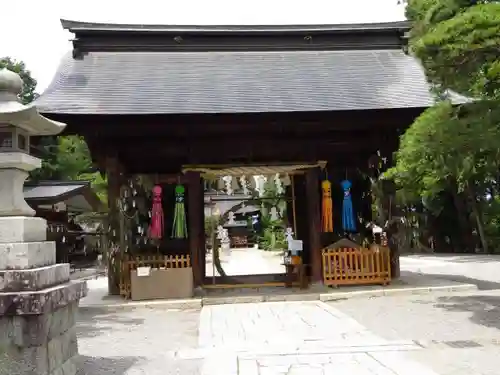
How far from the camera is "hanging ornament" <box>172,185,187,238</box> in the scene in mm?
11773

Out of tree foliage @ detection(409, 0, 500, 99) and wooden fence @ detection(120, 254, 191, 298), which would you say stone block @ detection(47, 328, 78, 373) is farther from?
wooden fence @ detection(120, 254, 191, 298)

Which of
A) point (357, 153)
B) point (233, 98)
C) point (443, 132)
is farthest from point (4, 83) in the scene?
point (357, 153)

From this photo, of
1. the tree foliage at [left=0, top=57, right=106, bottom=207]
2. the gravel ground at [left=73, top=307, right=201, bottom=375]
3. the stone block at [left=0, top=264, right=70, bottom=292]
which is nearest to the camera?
the stone block at [left=0, top=264, right=70, bottom=292]

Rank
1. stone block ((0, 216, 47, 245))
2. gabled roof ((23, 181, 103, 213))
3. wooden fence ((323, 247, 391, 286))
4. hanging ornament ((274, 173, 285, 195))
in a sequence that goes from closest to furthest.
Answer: stone block ((0, 216, 47, 245)), wooden fence ((323, 247, 391, 286)), hanging ornament ((274, 173, 285, 195)), gabled roof ((23, 181, 103, 213))

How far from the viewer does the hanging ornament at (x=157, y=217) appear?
11727mm

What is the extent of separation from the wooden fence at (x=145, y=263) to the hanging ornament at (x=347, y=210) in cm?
369

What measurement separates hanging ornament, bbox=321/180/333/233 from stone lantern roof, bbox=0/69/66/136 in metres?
7.62

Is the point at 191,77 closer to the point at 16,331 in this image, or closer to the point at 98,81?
the point at 98,81

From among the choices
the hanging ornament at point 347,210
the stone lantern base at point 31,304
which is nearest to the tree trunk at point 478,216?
the hanging ornament at point 347,210

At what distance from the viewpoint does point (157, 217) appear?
11.7 meters

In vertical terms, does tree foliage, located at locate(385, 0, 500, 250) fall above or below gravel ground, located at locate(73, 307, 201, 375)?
above

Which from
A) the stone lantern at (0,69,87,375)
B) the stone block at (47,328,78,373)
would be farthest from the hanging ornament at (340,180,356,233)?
the stone block at (47,328,78,373)

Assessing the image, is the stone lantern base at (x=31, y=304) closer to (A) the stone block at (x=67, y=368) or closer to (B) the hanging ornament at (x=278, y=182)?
(A) the stone block at (x=67, y=368)

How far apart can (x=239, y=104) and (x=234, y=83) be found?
1.36m
